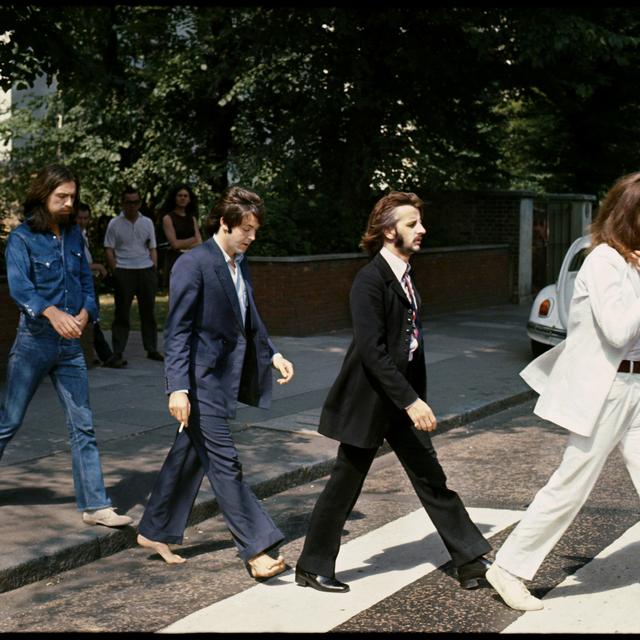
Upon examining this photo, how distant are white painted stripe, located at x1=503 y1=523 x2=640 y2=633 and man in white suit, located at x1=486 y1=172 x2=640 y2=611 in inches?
5.7

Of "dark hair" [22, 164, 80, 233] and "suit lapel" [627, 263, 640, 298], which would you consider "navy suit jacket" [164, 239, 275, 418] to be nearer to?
"dark hair" [22, 164, 80, 233]

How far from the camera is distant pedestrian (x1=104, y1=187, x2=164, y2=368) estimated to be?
12.5 m

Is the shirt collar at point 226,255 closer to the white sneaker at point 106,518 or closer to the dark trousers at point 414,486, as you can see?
the dark trousers at point 414,486

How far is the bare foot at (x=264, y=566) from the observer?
18.4ft

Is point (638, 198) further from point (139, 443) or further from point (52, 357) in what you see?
point (139, 443)

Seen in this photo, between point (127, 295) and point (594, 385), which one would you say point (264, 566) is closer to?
point (594, 385)

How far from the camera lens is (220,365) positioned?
5891 millimetres

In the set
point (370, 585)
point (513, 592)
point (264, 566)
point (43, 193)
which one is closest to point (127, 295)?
point (43, 193)

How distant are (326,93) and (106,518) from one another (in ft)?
42.7

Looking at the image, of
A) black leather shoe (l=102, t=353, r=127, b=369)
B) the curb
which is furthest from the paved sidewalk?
black leather shoe (l=102, t=353, r=127, b=369)

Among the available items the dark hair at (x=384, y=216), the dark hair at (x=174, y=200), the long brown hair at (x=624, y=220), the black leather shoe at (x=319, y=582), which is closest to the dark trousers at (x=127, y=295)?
the dark hair at (x=174, y=200)

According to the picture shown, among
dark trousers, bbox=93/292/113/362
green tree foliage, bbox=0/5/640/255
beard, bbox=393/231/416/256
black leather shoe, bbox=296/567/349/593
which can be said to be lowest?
black leather shoe, bbox=296/567/349/593

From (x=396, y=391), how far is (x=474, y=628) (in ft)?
3.45

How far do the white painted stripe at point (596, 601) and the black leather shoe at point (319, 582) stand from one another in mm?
885
